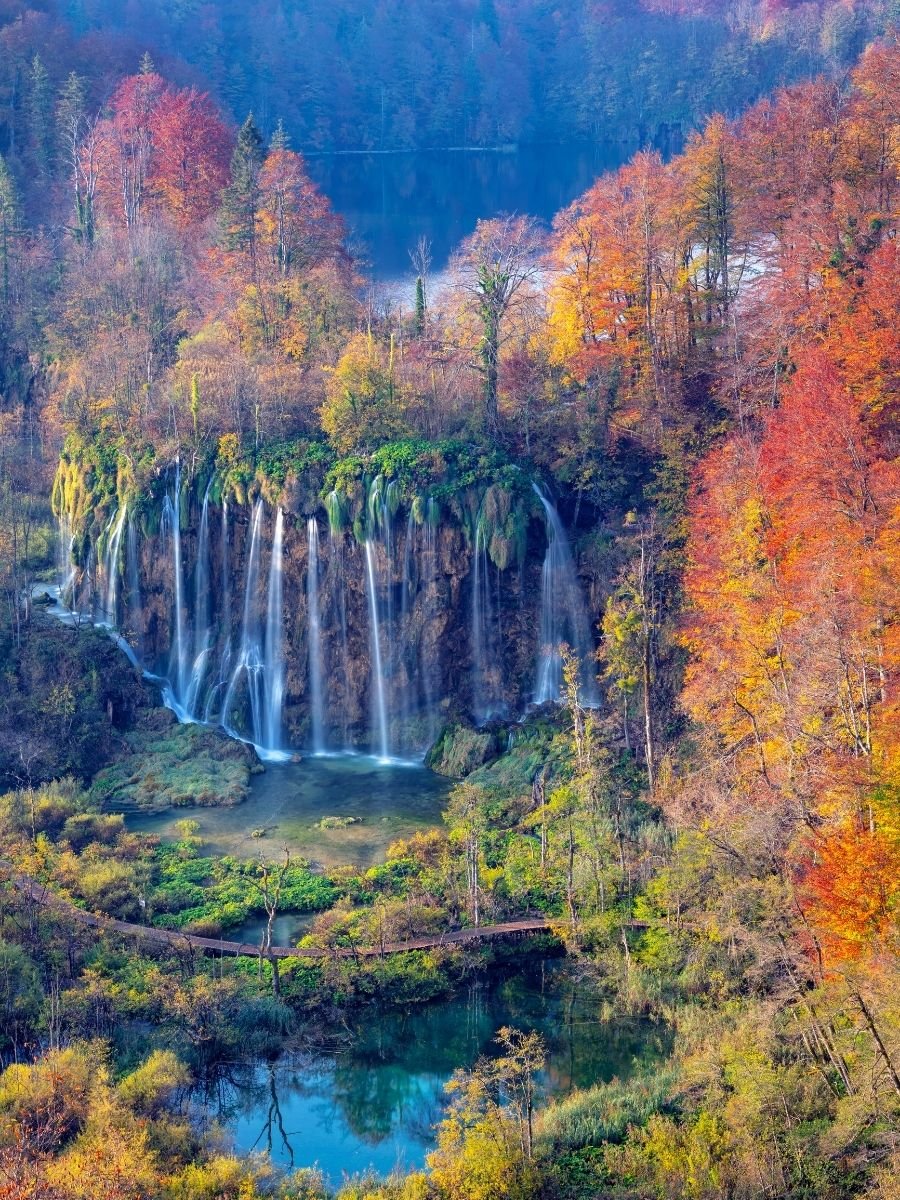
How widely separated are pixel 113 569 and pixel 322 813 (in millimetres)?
12832

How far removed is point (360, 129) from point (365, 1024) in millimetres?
94970

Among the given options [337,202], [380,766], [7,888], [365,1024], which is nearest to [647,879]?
[365,1024]

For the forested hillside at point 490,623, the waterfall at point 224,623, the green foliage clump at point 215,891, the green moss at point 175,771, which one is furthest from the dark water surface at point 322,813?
the waterfall at point 224,623

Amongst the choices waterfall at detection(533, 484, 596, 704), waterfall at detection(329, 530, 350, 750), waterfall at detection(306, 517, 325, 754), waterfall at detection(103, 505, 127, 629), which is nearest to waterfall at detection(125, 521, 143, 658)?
waterfall at detection(103, 505, 127, 629)

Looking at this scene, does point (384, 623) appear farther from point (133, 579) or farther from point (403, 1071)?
point (403, 1071)

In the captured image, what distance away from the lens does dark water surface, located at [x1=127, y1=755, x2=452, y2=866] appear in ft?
103

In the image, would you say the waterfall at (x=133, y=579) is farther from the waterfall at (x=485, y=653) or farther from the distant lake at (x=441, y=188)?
the distant lake at (x=441, y=188)

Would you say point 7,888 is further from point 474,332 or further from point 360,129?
point 360,129

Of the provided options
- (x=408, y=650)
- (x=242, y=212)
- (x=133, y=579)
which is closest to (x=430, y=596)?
(x=408, y=650)

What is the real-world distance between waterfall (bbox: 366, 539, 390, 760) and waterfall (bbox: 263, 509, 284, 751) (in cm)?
284

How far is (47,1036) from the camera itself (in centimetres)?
2270

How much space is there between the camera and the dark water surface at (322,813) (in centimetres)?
3145

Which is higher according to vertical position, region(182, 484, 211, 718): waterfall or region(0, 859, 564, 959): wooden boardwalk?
region(182, 484, 211, 718): waterfall

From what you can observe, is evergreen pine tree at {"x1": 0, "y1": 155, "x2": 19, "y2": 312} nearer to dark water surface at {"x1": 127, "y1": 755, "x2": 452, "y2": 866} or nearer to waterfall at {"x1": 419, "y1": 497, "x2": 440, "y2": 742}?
waterfall at {"x1": 419, "y1": 497, "x2": 440, "y2": 742}
